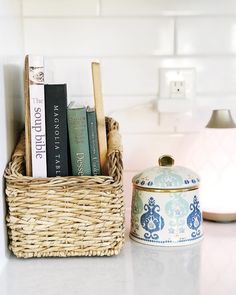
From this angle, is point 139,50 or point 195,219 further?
point 139,50

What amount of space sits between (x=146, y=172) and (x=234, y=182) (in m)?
0.20

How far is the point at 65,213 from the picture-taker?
0.93m

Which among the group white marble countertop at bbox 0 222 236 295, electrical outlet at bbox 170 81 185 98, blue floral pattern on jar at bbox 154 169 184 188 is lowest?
white marble countertop at bbox 0 222 236 295

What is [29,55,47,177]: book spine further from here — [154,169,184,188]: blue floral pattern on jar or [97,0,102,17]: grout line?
[97,0,102,17]: grout line

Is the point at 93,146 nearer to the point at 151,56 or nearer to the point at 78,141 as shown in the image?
the point at 78,141

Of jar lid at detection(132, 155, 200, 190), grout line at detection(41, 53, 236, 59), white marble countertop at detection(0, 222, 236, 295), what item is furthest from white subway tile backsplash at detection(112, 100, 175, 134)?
white marble countertop at detection(0, 222, 236, 295)

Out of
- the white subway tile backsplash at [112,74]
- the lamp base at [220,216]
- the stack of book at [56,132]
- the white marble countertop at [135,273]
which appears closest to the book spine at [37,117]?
the stack of book at [56,132]

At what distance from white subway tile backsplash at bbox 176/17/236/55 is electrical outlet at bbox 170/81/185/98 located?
75mm

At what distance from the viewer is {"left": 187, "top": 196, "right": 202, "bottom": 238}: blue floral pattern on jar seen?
3.34 feet

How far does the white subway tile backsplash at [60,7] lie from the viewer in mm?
1206

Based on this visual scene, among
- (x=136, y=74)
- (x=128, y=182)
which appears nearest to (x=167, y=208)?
(x=128, y=182)

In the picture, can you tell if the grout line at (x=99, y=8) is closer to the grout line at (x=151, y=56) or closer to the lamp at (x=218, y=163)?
the grout line at (x=151, y=56)

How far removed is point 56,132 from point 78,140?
44mm

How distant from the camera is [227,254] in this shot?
0.99 meters
